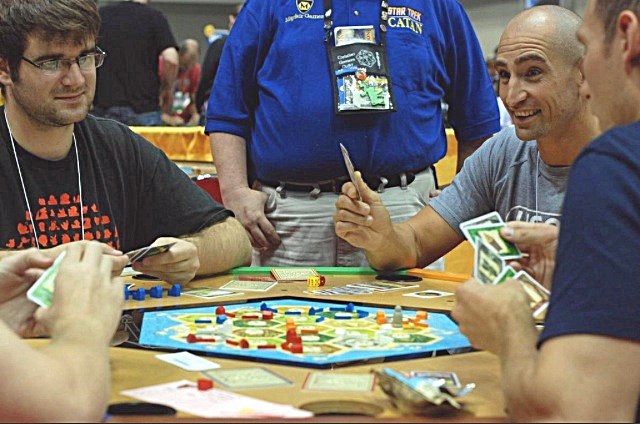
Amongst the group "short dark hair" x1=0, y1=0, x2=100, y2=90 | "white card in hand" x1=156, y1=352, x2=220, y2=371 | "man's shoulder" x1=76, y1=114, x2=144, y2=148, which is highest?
"short dark hair" x1=0, y1=0, x2=100, y2=90

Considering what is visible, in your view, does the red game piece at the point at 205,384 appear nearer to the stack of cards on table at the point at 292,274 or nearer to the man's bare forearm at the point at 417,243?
the stack of cards on table at the point at 292,274

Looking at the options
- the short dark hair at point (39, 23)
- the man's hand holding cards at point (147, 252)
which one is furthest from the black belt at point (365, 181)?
the short dark hair at point (39, 23)

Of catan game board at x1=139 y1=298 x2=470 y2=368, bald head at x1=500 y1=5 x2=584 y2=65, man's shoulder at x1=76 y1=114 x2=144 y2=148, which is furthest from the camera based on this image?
man's shoulder at x1=76 y1=114 x2=144 y2=148

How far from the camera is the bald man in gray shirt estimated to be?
2.71 m

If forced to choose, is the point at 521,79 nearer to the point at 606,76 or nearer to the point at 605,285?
the point at 606,76

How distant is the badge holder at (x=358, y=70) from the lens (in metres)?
3.30

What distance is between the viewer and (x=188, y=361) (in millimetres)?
1800

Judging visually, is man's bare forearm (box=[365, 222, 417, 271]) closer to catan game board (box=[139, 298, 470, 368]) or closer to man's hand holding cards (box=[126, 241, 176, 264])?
catan game board (box=[139, 298, 470, 368])

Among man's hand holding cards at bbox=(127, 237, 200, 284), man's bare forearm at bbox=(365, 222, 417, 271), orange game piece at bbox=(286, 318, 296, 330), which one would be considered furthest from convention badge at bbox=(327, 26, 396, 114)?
orange game piece at bbox=(286, 318, 296, 330)

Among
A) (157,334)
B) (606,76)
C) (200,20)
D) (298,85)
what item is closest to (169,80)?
(298,85)

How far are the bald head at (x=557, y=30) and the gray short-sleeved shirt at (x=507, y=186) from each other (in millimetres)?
314

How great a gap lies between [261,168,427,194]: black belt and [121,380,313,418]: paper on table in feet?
6.03

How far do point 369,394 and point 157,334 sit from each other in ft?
2.03

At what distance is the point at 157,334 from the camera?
2029mm
